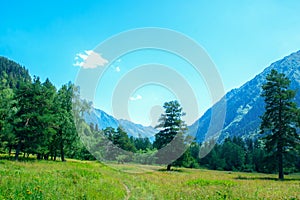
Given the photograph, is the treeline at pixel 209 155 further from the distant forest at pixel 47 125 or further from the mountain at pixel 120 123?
the distant forest at pixel 47 125

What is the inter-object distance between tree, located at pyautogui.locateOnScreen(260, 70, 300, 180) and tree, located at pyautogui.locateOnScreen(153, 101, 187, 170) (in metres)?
13.4

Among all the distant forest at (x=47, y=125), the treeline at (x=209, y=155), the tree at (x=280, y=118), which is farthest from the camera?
the treeline at (x=209, y=155)

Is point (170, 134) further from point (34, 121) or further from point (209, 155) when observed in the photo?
point (209, 155)

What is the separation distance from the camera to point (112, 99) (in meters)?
27.5

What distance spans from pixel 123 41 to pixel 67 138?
2190 cm

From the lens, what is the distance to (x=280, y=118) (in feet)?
106

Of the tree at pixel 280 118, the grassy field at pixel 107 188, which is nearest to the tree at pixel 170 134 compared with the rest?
the tree at pixel 280 118

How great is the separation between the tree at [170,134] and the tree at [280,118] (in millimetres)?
13371

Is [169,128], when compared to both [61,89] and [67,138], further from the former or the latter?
[61,89]

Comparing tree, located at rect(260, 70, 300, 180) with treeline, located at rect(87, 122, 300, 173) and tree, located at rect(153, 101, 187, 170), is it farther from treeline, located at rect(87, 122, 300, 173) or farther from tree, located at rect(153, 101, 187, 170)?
treeline, located at rect(87, 122, 300, 173)

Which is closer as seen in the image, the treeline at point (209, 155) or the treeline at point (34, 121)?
the treeline at point (34, 121)

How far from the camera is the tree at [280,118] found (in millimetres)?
31672

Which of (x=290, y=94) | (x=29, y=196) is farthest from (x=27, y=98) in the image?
(x=290, y=94)

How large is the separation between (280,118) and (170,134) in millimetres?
17062
